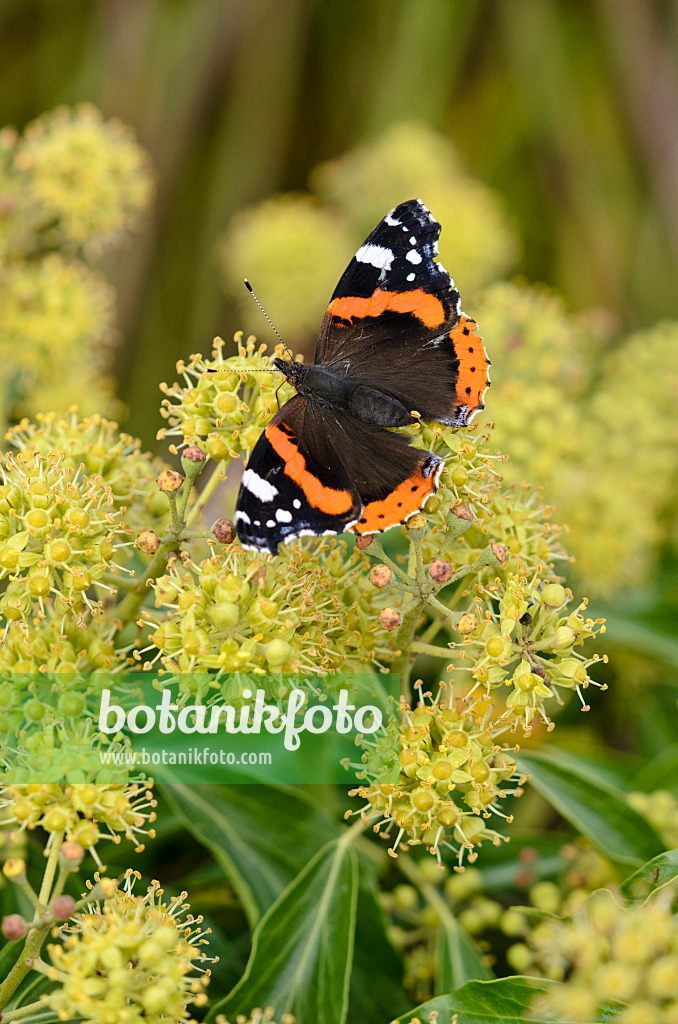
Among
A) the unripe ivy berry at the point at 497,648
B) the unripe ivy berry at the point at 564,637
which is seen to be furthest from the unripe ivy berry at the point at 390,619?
the unripe ivy berry at the point at 564,637

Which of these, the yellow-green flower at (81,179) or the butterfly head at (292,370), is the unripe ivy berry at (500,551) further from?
the yellow-green flower at (81,179)

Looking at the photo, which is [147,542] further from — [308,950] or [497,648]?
[308,950]

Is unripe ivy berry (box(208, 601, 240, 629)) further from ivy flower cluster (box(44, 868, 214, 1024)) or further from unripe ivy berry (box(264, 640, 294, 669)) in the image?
ivy flower cluster (box(44, 868, 214, 1024))

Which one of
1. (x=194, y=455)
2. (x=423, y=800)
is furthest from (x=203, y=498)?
(x=423, y=800)

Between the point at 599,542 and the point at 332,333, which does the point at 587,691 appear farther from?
the point at 332,333

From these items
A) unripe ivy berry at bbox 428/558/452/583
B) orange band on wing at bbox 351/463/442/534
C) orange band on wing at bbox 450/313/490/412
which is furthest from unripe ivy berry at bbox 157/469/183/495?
orange band on wing at bbox 450/313/490/412

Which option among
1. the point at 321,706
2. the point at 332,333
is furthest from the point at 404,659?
the point at 332,333
